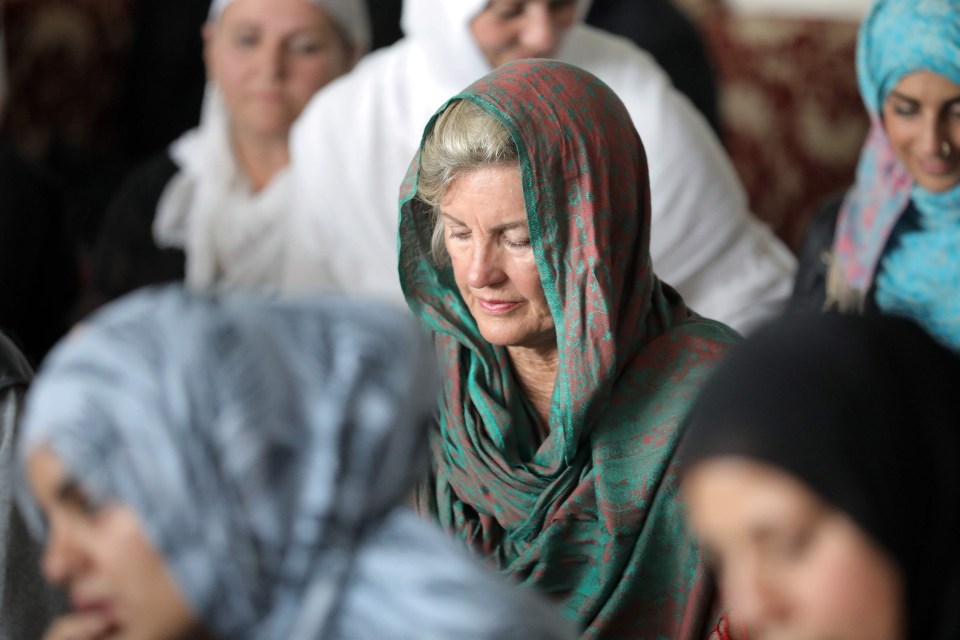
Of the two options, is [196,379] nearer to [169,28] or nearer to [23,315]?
[23,315]

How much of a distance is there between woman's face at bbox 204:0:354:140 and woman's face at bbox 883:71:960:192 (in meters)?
1.42

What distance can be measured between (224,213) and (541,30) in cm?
100

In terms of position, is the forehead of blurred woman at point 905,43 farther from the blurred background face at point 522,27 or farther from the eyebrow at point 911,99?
the blurred background face at point 522,27

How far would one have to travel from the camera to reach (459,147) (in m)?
1.76

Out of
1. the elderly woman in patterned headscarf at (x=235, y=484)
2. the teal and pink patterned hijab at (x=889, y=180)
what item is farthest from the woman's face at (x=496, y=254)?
the teal and pink patterned hijab at (x=889, y=180)

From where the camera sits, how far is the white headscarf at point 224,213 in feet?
10.5

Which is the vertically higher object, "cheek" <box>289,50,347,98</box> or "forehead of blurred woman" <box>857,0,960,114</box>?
"forehead of blurred woman" <box>857,0,960,114</box>

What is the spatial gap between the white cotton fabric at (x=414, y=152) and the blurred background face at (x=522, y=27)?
3 cm

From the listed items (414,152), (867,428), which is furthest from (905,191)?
(867,428)

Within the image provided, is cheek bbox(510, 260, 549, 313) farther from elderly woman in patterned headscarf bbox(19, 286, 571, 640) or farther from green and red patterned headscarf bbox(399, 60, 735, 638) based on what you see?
elderly woman in patterned headscarf bbox(19, 286, 571, 640)

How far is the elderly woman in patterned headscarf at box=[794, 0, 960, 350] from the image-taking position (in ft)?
8.48

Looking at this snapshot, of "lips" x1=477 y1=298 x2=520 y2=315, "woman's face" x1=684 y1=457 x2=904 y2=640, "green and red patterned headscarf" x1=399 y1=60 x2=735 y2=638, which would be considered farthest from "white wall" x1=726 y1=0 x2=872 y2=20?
"woman's face" x1=684 y1=457 x2=904 y2=640

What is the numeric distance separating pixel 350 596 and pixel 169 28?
340 centimetres

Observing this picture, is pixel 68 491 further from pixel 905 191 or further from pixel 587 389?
pixel 905 191
